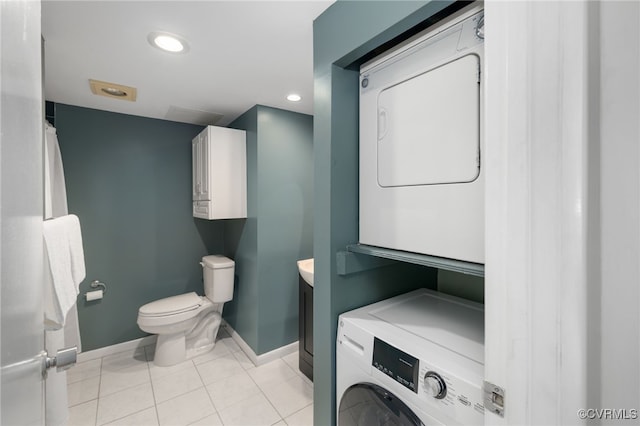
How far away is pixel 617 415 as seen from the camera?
1.47 feet

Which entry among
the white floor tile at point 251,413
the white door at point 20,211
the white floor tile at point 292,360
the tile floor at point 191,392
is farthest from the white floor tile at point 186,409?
the white door at point 20,211

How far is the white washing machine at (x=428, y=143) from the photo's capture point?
824 millimetres

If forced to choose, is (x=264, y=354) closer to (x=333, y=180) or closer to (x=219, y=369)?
(x=219, y=369)

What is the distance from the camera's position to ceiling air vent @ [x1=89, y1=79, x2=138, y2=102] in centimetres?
199

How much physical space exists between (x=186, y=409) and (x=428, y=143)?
7.48 feet

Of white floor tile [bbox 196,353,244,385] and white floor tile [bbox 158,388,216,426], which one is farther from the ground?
white floor tile [bbox 196,353,244,385]

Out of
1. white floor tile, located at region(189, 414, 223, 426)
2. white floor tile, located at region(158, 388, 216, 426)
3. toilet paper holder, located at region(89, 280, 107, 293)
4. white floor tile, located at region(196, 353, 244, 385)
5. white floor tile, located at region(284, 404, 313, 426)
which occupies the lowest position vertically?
white floor tile, located at region(284, 404, 313, 426)

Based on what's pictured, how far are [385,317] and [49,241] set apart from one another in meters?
1.47

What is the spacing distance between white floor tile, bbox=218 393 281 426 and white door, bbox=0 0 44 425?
151cm

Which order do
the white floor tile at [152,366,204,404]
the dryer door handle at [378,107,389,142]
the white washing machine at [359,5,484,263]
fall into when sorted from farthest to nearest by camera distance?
the white floor tile at [152,366,204,404], the dryer door handle at [378,107,389,142], the white washing machine at [359,5,484,263]

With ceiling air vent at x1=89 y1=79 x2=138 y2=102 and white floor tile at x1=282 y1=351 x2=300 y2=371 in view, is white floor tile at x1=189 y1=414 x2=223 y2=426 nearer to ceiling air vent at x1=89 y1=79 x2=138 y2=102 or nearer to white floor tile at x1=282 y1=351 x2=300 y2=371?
white floor tile at x1=282 y1=351 x2=300 y2=371

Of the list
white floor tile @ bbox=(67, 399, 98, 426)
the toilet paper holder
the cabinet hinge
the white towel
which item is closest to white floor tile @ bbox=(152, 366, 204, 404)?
white floor tile @ bbox=(67, 399, 98, 426)

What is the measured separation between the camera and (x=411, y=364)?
88 cm

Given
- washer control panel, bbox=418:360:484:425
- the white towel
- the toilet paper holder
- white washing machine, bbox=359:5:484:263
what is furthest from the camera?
the toilet paper holder
